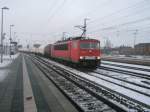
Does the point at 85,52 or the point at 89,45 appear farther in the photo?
the point at 89,45

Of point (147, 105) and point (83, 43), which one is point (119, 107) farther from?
point (83, 43)

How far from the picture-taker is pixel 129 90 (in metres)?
11.8

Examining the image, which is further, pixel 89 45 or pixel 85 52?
pixel 89 45

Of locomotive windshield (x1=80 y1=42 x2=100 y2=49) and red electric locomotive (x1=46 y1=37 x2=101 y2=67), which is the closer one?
red electric locomotive (x1=46 y1=37 x2=101 y2=67)

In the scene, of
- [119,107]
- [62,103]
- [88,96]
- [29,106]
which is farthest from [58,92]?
[119,107]

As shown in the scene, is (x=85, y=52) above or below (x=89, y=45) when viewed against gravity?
below

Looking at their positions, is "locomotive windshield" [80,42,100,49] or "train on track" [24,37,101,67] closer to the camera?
"train on track" [24,37,101,67]

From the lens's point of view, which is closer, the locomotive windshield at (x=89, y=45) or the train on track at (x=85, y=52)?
the train on track at (x=85, y=52)

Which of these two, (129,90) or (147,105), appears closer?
(147,105)

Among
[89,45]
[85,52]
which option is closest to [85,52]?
[85,52]

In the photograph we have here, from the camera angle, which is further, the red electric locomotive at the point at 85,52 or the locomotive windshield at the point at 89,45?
the locomotive windshield at the point at 89,45

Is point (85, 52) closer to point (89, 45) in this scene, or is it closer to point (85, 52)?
point (85, 52)

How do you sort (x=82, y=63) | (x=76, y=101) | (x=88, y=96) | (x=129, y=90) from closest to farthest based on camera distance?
(x=76, y=101) < (x=88, y=96) < (x=129, y=90) < (x=82, y=63)

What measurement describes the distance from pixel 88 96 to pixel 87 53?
14.3 metres
